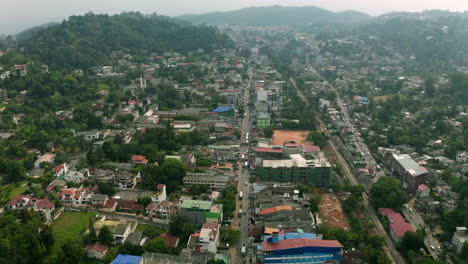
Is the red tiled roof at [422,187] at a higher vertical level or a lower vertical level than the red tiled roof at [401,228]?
higher

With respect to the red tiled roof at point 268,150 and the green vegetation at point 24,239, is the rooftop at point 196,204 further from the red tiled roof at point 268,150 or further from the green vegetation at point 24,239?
the red tiled roof at point 268,150

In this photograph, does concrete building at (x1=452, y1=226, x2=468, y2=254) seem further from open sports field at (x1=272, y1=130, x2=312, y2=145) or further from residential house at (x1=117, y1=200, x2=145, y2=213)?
residential house at (x1=117, y1=200, x2=145, y2=213)

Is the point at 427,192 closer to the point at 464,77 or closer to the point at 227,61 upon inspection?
the point at 464,77

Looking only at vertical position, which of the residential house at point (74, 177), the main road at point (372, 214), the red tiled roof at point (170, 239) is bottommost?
the main road at point (372, 214)

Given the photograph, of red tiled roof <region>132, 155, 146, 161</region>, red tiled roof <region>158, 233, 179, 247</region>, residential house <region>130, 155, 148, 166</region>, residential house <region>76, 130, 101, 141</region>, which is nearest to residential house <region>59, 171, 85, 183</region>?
residential house <region>130, 155, 148, 166</region>

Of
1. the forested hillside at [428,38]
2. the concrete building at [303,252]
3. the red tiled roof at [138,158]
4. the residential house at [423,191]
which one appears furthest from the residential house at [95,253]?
the forested hillside at [428,38]

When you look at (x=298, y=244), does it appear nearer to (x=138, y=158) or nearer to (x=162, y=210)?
(x=162, y=210)

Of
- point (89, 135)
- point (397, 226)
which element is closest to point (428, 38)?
point (397, 226)
